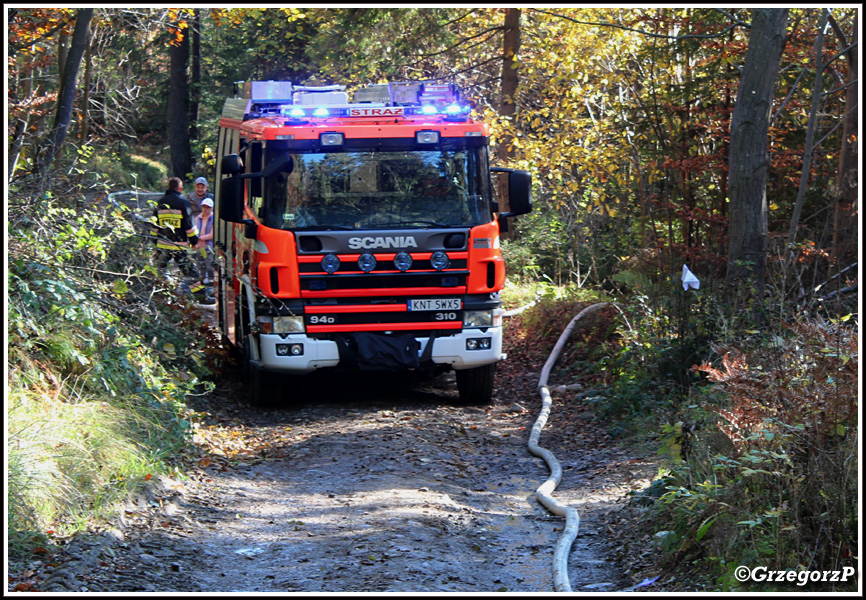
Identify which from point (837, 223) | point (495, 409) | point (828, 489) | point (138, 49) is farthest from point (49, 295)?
point (138, 49)

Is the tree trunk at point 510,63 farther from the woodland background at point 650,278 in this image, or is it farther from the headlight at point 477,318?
the headlight at point 477,318

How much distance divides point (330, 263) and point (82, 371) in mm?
2622

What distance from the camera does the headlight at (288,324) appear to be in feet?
30.5

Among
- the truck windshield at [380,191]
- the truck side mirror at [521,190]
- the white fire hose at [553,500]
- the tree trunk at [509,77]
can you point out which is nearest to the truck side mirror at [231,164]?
the truck windshield at [380,191]

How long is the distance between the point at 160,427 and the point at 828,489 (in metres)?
5.17

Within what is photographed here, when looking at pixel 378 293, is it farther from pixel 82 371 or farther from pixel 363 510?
pixel 363 510

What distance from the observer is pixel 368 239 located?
359 inches

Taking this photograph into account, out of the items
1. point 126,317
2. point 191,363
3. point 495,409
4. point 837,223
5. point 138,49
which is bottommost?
point 495,409

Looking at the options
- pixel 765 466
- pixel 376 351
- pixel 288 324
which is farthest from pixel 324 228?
pixel 765 466

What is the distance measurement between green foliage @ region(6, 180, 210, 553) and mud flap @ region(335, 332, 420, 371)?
156 cm

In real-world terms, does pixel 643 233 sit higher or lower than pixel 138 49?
lower

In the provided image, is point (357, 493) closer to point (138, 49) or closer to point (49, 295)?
point (49, 295)

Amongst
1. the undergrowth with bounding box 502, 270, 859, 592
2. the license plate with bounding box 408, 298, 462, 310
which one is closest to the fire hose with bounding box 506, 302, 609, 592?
the undergrowth with bounding box 502, 270, 859, 592

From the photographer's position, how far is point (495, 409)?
34.4 feet
